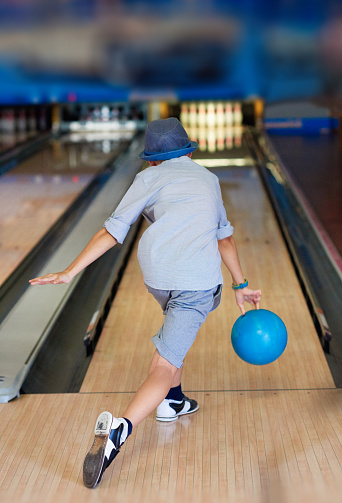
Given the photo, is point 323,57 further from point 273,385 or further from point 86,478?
point 86,478

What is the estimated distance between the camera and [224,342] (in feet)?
9.70

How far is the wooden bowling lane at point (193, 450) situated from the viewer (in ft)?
6.03

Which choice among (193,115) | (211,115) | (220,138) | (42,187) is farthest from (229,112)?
(42,187)

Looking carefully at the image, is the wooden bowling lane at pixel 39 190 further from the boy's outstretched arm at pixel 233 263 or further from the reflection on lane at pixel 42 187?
the boy's outstretched arm at pixel 233 263

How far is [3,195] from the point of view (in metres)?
5.68

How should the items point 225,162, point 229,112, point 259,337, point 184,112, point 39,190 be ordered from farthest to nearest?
point 184,112 → point 229,112 → point 225,162 → point 39,190 → point 259,337

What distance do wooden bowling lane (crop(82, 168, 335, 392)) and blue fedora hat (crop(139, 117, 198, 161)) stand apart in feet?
3.07

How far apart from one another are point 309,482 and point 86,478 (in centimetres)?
62

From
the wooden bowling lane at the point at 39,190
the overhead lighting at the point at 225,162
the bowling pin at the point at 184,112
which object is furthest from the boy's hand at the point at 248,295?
the bowling pin at the point at 184,112

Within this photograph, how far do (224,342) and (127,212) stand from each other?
1.12 metres

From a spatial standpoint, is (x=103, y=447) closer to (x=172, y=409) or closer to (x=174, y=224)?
(x=172, y=409)

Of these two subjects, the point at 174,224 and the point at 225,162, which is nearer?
the point at 174,224

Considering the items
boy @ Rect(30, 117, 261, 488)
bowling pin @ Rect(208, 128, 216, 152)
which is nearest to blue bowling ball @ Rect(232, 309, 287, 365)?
boy @ Rect(30, 117, 261, 488)

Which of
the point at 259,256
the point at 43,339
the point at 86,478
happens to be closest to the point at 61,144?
the point at 259,256
